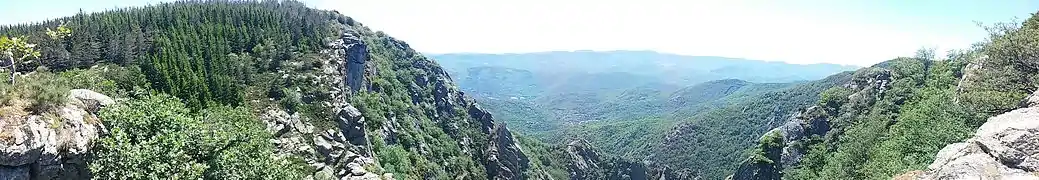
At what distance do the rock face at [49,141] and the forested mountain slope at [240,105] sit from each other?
10 centimetres

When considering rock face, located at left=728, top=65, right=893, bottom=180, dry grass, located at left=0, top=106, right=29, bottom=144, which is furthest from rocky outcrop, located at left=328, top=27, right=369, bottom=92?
rock face, located at left=728, top=65, right=893, bottom=180

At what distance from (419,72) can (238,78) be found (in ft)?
270

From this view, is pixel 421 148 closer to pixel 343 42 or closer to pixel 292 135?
pixel 343 42

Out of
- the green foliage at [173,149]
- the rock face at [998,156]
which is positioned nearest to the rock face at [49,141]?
the green foliage at [173,149]

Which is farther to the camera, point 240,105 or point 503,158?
point 503,158

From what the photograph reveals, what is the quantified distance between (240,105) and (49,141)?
31921 mm

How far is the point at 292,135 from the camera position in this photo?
5619 centimetres

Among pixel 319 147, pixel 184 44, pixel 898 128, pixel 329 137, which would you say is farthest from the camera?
pixel 184 44

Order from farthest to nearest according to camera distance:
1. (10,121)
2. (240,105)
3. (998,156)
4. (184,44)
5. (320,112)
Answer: (184,44) < (320,112) < (240,105) < (10,121) < (998,156)

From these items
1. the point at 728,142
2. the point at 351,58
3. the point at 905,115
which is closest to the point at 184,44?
the point at 351,58

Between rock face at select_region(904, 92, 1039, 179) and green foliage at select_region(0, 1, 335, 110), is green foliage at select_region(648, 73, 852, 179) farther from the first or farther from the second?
rock face at select_region(904, 92, 1039, 179)

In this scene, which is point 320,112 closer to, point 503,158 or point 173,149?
point 173,149

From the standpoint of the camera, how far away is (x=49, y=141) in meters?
28.8

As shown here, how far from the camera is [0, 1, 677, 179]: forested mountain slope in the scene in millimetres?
32094
